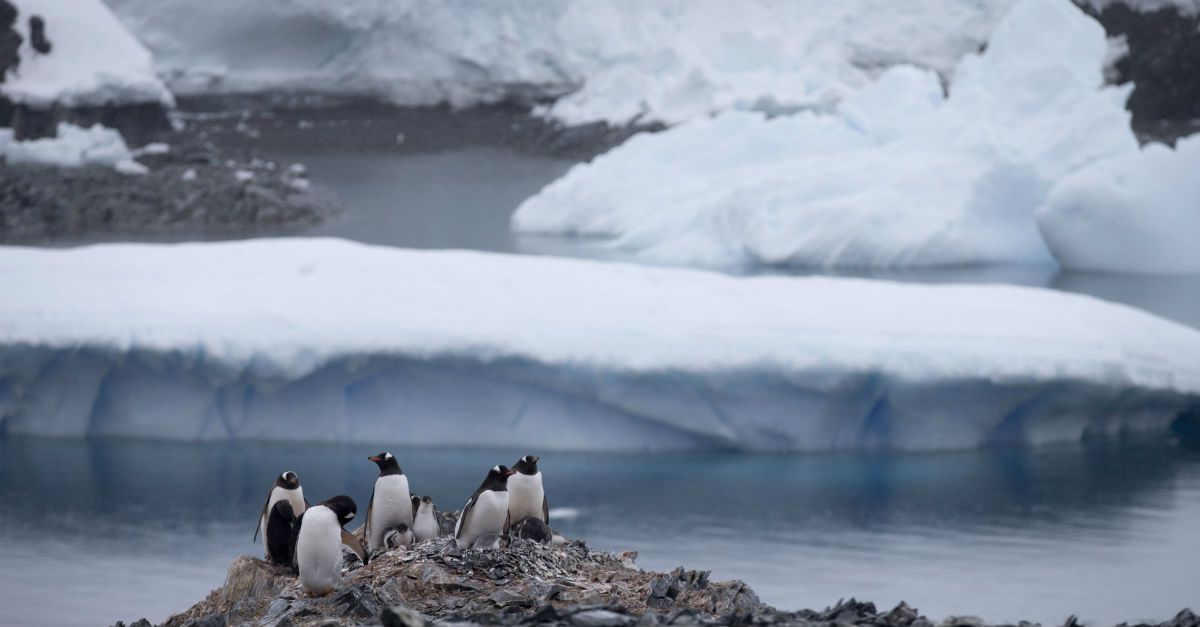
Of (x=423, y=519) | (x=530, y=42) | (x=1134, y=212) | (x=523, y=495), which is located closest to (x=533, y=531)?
(x=523, y=495)

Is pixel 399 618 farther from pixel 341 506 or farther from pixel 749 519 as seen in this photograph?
pixel 749 519

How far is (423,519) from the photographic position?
3951 millimetres

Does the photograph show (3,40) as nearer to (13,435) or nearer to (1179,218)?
(13,435)

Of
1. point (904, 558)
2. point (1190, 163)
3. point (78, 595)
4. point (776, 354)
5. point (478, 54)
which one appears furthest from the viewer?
point (478, 54)

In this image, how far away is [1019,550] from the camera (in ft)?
17.3

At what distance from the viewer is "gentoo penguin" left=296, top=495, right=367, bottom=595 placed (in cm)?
322

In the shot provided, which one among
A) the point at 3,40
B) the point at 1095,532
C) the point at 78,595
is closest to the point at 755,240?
the point at 1095,532

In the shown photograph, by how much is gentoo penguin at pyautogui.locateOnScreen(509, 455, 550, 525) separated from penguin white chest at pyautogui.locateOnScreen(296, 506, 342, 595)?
724 mm

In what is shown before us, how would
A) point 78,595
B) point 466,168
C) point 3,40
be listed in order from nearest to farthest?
point 78,595
point 3,40
point 466,168

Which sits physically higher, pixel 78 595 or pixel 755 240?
pixel 755 240

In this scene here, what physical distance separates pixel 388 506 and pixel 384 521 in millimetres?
57

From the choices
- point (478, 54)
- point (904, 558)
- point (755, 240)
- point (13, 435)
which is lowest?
point (904, 558)

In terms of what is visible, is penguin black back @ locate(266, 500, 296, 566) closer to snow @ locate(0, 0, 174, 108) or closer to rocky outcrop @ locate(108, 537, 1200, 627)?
rocky outcrop @ locate(108, 537, 1200, 627)

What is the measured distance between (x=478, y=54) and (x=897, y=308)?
15.5 m
